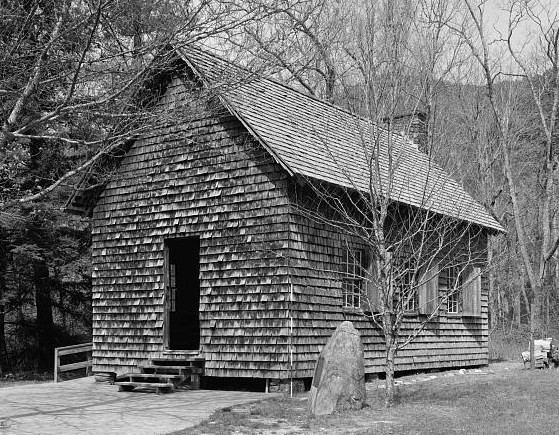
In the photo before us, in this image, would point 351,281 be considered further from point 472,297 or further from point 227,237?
point 472,297

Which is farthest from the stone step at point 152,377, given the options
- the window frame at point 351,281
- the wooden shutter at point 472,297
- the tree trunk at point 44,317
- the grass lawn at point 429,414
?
the tree trunk at point 44,317

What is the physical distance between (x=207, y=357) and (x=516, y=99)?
74.1ft

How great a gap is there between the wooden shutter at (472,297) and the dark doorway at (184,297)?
6844 millimetres

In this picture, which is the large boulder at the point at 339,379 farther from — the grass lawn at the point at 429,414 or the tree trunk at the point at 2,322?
the tree trunk at the point at 2,322

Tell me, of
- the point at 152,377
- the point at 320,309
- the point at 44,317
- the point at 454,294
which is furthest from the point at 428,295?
the point at 44,317

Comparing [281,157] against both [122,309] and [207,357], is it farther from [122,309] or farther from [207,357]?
[122,309]

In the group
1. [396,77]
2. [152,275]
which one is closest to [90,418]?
[152,275]

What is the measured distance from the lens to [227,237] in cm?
1450

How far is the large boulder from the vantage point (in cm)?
1084

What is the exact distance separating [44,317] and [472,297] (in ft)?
45.4

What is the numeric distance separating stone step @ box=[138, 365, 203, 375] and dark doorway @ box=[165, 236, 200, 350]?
2.53m

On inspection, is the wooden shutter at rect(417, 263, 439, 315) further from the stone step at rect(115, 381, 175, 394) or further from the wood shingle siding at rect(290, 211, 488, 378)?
the stone step at rect(115, 381, 175, 394)

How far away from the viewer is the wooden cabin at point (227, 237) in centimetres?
1367

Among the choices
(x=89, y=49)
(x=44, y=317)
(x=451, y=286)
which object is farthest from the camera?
(x=44, y=317)
